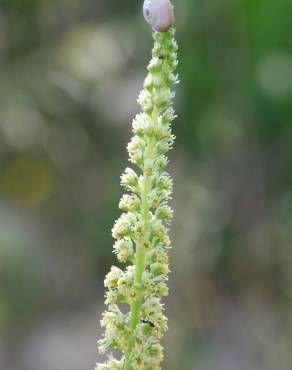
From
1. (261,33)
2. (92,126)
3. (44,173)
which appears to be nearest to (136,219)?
(261,33)

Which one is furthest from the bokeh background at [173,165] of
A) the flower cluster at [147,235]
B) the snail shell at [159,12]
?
the snail shell at [159,12]

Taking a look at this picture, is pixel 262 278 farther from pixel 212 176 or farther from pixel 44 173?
pixel 44 173

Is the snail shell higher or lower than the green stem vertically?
higher

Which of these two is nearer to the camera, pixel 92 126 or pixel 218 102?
pixel 218 102

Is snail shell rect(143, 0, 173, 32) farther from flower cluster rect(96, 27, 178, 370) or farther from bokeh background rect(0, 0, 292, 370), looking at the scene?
bokeh background rect(0, 0, 292, 370)

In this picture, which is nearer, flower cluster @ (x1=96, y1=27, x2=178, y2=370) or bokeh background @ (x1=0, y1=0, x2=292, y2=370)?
flower cluster @ (x1=96, y1=27, x2=178, y2=370)

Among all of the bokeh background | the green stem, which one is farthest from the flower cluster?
the bokeh background

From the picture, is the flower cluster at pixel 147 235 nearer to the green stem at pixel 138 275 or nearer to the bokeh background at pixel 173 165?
the green stem at pixel 138 275

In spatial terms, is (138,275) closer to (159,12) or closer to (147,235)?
(147,235)
